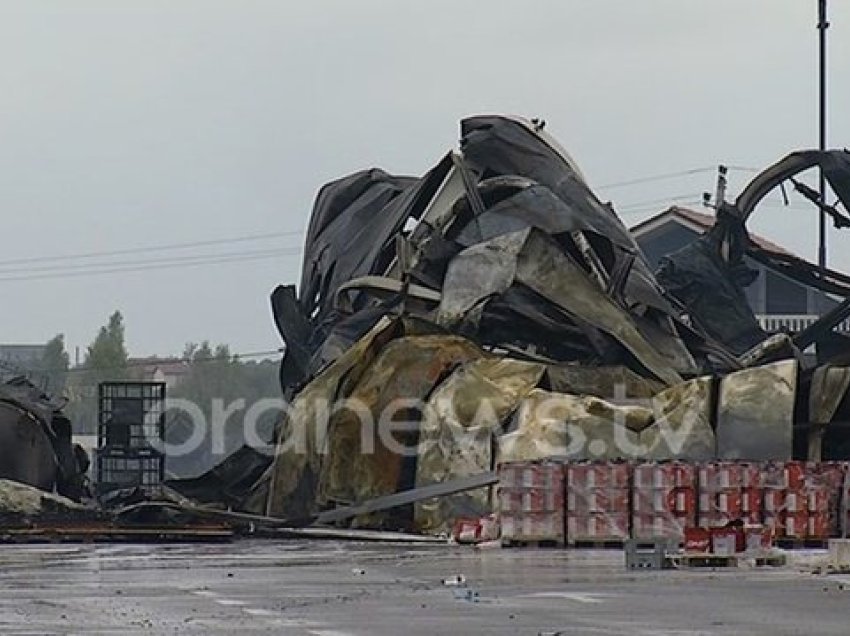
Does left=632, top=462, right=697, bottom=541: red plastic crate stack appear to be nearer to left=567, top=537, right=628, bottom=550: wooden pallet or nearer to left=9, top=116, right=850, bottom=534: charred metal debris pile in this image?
left=567, top=537, right=628, bottom=550: wooden pallet

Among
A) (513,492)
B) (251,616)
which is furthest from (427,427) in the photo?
(251,616)

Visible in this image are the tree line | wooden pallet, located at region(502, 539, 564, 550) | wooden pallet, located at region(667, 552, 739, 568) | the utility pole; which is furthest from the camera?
the tree line

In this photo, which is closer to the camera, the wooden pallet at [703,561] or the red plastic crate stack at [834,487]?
the wooden pallet at [703,561]

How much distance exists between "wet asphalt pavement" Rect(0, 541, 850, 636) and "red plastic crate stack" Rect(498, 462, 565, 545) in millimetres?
4068

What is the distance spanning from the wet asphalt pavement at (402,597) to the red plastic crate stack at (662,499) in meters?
3.97

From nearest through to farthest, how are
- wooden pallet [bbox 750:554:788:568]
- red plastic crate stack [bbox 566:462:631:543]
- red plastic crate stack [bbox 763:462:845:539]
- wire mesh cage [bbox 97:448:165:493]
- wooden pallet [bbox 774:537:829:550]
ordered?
1. wooden pallet [bbox 750:554:788:568]
2. wooden pallet [bbox 774:537:829:550]
3. red plastic crate stack [bbox 763:462:845:539]
4. red plastic crate stack [bbox 566:462:631:543]
5. wire mesh cage [bbox 97:448:165:493]

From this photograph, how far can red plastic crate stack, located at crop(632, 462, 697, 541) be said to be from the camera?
38.2 meters

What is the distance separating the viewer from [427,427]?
46031 millimetres

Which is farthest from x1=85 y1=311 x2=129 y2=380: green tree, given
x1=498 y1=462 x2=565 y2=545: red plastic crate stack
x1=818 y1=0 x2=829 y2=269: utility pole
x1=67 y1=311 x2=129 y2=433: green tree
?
x1=498 y1=462 x2=565 y2=545: red plastic crate stack

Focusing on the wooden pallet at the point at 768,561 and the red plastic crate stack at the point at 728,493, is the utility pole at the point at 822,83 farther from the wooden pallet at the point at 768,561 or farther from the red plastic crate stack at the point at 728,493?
the wooden pallet at the point at 768,561

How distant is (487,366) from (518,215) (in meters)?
6.47

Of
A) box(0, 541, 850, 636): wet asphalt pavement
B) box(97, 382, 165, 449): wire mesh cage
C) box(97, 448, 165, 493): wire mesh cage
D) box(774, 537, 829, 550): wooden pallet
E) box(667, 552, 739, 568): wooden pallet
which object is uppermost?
box(97, 382, 165, 449): wire mesh cage

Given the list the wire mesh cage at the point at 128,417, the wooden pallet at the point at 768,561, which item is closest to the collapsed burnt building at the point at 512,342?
the wire mesh cage at the point at 128,417

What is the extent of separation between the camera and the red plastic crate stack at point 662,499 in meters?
38.2
